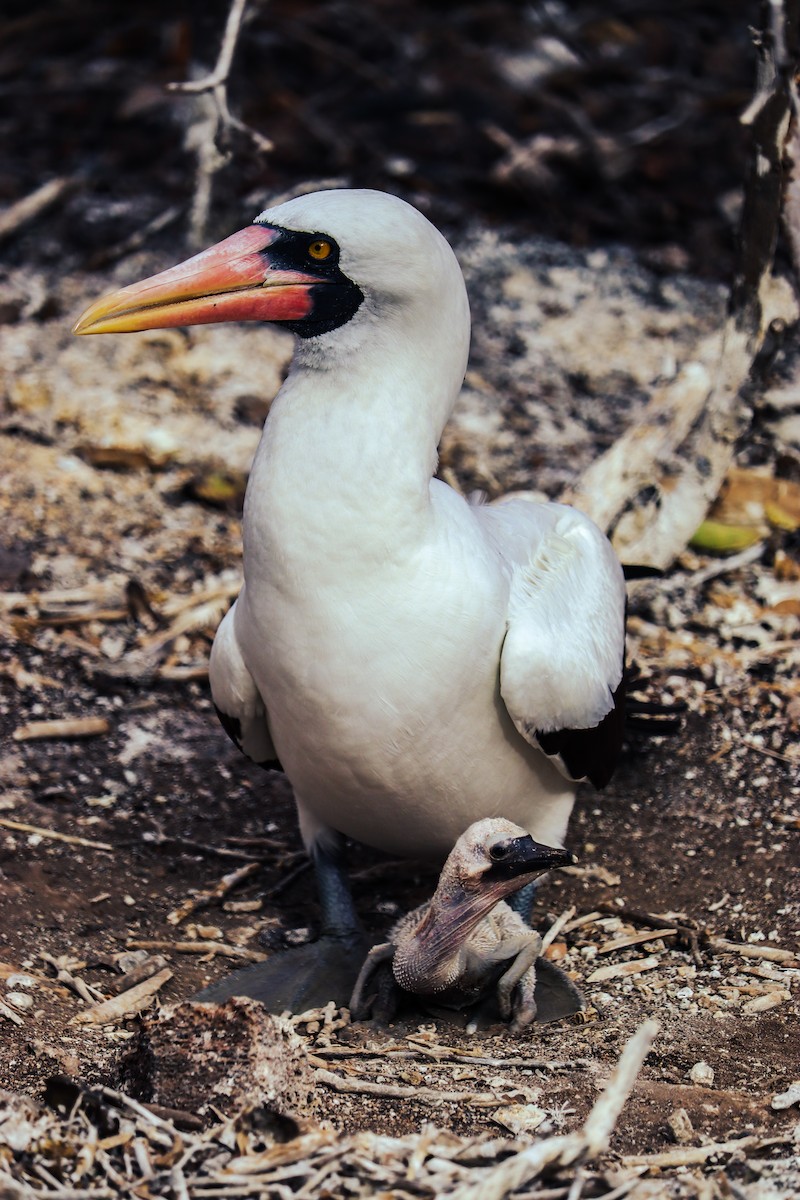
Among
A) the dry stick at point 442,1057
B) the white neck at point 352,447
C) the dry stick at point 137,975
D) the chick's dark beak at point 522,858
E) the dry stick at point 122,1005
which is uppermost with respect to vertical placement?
the white neck at point 352,447

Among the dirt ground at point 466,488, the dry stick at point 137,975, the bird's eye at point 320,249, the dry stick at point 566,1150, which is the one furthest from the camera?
the dry stick at point 137,975

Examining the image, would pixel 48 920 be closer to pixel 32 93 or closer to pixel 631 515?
pixel 631 515

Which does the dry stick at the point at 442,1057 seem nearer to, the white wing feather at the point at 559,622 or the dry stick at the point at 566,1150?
the dry stick at the point at 566,1150

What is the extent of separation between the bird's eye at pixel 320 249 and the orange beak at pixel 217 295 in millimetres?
51

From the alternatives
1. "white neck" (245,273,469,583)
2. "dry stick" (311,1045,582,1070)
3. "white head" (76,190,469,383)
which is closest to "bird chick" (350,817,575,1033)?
"dry stick" (311,1045,582,1070)

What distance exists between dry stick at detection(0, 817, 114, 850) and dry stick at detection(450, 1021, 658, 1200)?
2.25m

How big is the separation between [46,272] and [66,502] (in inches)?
85.0

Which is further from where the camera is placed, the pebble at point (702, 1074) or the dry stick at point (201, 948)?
the dry stick at point (201, 948)

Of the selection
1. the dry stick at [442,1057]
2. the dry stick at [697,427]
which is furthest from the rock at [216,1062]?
the dry stick at [697,427]

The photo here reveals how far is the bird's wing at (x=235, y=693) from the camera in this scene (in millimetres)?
4051

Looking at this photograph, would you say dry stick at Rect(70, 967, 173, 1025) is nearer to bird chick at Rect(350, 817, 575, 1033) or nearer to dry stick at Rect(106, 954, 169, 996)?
dry stick at Rect(106, 954, 169, 996)

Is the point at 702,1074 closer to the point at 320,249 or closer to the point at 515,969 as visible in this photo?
the point at 515,969

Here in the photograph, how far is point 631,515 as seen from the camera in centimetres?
588

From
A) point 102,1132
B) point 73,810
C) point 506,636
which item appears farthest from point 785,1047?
point 73,810
